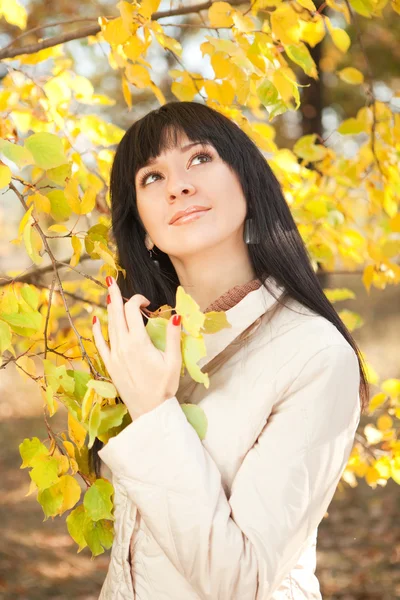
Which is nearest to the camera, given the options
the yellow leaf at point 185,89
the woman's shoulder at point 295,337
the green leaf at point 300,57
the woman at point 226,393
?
the woman at point 226,393

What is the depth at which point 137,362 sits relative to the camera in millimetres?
1200

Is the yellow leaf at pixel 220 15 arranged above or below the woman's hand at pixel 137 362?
above

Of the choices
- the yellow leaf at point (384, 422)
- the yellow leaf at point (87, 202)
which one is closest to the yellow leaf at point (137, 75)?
the yellow leaf at point (87, 202)

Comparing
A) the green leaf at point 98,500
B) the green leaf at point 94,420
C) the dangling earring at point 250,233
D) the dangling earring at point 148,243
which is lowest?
the green leaf at point 98,500

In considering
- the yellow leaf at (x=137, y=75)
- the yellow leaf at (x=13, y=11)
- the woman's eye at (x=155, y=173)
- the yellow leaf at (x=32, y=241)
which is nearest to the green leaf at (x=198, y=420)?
the yellow leaf at (x=32, y=241)

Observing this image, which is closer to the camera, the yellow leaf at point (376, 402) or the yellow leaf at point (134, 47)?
the yellow leaf at point (134, 47)

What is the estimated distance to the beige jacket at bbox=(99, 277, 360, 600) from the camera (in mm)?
1139

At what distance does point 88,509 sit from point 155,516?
183 mm

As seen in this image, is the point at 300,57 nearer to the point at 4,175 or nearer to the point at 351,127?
the point at 351,127

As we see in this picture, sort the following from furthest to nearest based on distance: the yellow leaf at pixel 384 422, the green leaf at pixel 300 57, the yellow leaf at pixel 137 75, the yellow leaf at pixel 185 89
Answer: the yellow leaf at pixel 384 422 → the yellow leaf at pixel 185 89 → the yellow leaf at pixel 137 75 → the green leaf at pixel 300 57

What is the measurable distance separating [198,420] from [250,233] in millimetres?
504

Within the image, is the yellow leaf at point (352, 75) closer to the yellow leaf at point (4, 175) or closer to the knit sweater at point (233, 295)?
the knit sweater at point (233, 295)

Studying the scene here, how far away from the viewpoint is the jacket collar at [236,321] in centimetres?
135

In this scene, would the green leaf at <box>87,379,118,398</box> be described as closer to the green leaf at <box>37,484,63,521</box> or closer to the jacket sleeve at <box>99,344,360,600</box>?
the jacket sleeve at <box>99,344,360,600</box>
